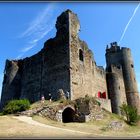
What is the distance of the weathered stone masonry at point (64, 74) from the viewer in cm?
2419

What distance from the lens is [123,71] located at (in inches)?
1470

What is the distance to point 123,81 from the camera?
36469mm

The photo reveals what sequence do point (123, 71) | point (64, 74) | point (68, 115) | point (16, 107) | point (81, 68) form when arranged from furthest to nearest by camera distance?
point (123, 71) → point (81, 68) → point (64, 74) → point (68, 115) → point (16, 107)

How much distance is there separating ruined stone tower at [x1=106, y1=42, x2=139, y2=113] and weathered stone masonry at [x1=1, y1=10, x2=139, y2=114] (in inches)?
6.1

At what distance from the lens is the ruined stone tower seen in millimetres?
33438

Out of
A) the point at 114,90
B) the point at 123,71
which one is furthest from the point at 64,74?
the point at 123,71

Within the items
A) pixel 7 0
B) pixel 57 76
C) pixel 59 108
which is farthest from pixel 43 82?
pixel 7 0

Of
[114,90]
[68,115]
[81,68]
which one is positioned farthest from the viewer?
[114,90]

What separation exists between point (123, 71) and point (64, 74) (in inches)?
659

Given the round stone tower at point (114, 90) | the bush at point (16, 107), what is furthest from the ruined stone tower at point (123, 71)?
the bush at point (16, 107)

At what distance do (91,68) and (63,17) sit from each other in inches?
290

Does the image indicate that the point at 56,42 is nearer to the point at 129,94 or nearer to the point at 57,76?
the point at 57,76

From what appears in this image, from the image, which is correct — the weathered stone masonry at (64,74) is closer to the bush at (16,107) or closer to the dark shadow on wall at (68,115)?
the dark shadow on wall at (68,115)

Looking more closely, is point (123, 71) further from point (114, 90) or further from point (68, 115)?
point (68, 115)
